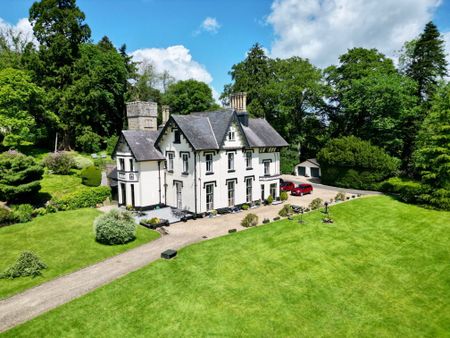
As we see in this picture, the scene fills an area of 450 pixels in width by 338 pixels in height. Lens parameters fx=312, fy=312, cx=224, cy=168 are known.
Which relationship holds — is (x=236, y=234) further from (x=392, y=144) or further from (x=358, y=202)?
(x=392, y=144)

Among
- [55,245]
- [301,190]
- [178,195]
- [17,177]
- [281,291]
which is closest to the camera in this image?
[281,291]

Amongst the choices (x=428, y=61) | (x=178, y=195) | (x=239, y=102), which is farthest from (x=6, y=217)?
(x=428, y=61)

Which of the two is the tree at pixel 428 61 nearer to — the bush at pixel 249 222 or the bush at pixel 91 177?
the bush at pixel 249 222

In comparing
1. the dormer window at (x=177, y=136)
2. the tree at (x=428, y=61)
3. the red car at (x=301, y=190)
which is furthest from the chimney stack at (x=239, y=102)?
the tree at (x=428, y=61)

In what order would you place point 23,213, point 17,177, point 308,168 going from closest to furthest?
point 23,213, point 17,177, point 308,168

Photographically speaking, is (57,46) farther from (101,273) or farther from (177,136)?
(101,273)

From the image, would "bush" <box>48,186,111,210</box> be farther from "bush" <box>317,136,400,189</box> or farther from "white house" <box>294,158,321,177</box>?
"white house" <box>294,158,321,177</box>
